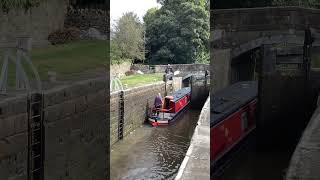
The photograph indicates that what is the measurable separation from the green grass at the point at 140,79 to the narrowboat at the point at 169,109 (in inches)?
28.2

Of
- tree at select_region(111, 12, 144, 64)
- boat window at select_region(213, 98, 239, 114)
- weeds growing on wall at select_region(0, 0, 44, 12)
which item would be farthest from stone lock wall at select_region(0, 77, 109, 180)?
tree at select_region(111, 12, 144, 64)

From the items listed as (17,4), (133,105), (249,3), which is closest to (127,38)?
(133,105)

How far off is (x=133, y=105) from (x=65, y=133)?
713 centimetres

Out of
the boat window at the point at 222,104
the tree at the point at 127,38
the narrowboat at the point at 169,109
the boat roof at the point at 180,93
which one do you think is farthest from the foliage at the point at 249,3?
the boat roof at the point at 180,93

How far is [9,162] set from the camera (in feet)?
11.7

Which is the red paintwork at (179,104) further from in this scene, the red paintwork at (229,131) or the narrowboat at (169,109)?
the red paintwork at (229,131)

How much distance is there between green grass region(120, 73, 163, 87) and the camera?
11.7 meters

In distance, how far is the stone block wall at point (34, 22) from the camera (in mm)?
3596

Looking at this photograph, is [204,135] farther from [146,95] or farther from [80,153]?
[146,95]

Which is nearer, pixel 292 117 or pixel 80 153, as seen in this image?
pixel 292 117

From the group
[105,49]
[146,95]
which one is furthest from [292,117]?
[146,95]

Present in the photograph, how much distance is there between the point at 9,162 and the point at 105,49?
65.5 inches

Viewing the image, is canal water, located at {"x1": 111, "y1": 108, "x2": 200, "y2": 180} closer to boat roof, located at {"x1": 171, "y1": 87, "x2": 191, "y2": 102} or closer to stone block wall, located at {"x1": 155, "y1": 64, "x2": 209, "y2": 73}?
boat roof, located at {"x1": 171, "y1": 87, "x2": 191, "y2": 102}

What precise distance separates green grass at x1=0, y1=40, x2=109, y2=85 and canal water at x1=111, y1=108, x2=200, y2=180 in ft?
12.9
